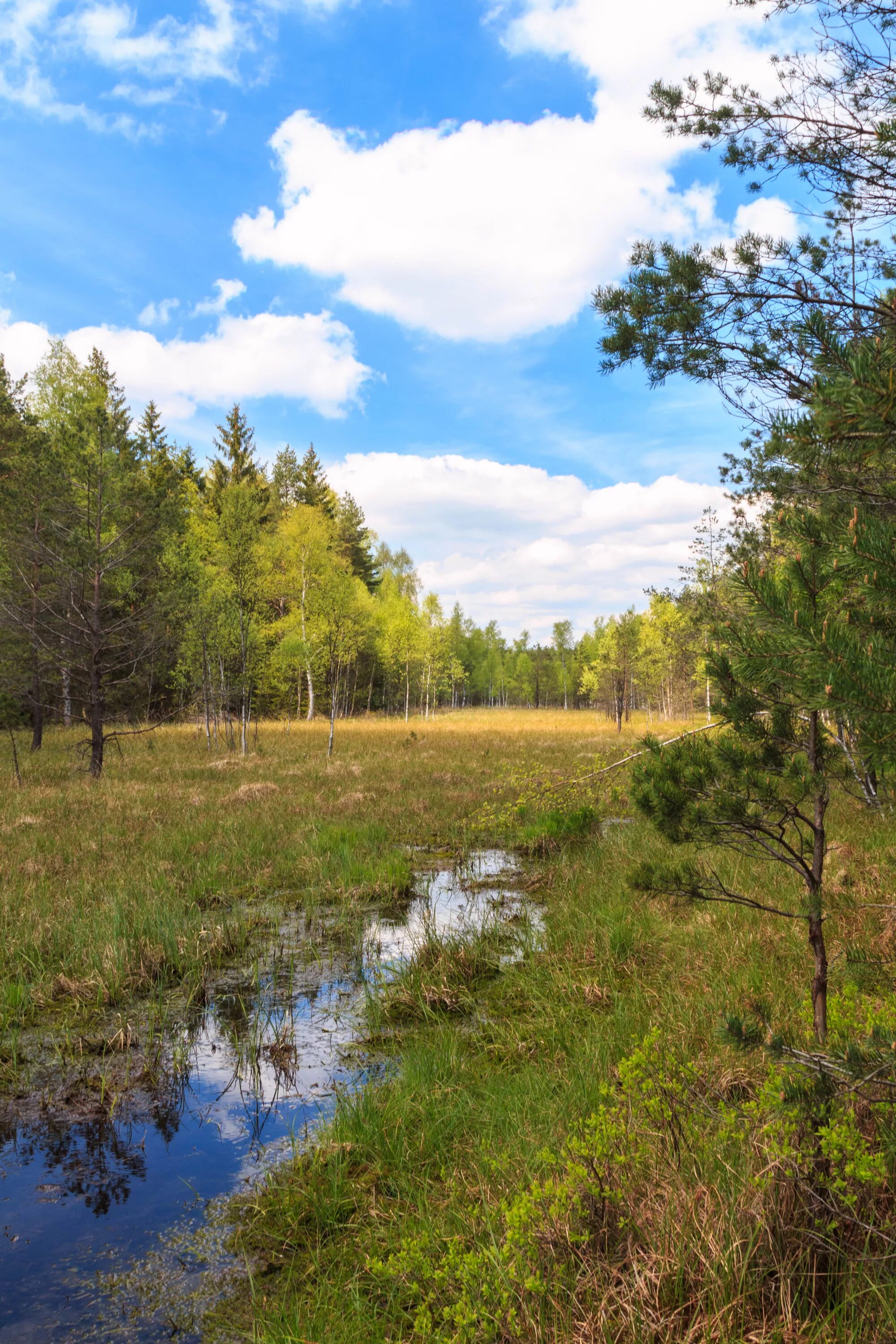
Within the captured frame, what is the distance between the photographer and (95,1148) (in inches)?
152

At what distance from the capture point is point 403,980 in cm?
575

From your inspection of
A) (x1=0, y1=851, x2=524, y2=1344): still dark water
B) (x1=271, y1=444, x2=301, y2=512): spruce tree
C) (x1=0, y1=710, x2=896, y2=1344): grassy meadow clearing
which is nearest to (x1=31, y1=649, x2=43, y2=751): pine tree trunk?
(x1=0, y1=710, x2=896, y2=1344): grassy meadow clearing

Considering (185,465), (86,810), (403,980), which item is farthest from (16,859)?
(185,465)

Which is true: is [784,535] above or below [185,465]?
below

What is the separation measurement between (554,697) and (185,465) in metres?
71.8

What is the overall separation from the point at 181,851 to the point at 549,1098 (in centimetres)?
702

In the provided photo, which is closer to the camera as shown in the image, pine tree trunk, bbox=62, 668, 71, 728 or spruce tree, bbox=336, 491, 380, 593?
pine tree trunk, bbox=62, 668, 71, 728

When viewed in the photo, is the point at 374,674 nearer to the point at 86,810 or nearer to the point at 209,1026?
the point at 86,810

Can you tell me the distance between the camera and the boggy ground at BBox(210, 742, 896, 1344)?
7.04 ft

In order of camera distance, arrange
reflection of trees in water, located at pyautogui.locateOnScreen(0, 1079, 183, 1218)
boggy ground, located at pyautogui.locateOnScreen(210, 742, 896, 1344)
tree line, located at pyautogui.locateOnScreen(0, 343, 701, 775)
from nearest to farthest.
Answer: boggy ground, located at pyautogui.locateOnScreen(210, 742, 896, 1344)
reflection of trees in water, located at pyautogui.locateOnScreen(0, 1079, 183, 1218)
tree line, located at pyautogui.locateOnScreen(0, 343, 701, 775)

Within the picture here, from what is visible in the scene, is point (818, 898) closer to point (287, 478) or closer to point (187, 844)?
point (187, 844)

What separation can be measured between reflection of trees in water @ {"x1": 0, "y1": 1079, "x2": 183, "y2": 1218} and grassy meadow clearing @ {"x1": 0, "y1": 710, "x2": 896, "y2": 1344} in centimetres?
79

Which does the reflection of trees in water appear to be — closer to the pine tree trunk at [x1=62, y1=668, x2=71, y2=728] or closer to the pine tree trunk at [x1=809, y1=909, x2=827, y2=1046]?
the pine tree trunk at [x1=809, y1=909, x2=827, y2=1046]

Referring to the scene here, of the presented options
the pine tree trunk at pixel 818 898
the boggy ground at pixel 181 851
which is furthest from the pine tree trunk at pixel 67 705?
the pine tree trunk at pixel 818 898
